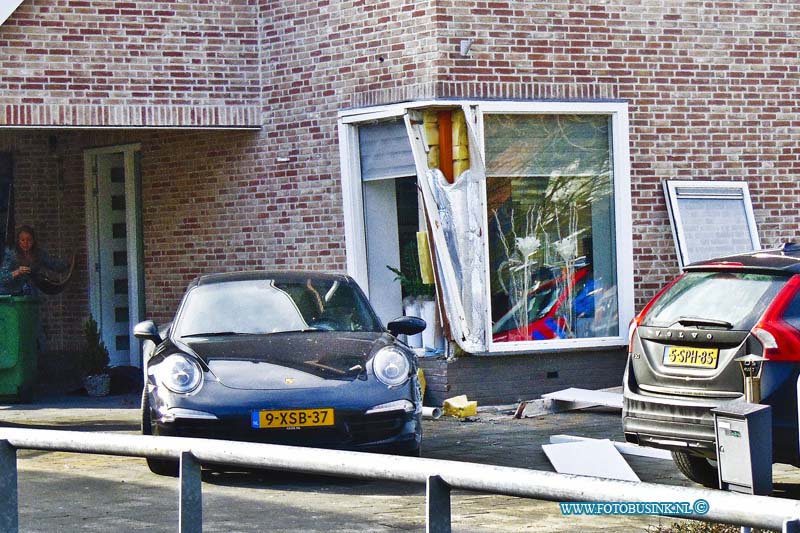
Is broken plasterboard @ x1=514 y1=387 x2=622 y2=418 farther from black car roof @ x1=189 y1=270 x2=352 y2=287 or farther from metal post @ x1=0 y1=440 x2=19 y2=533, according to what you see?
metal post @ x1=0 y1=440 x2=19 y2=533

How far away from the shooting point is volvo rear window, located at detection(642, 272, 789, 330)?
799 cm

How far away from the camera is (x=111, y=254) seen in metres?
17.5

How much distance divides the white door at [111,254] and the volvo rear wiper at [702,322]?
33.3 ft

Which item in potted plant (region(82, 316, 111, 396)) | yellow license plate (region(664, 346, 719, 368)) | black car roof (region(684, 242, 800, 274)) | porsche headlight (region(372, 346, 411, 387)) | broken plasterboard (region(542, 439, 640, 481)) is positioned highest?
black car roof (region(684, 242, 800, 274))

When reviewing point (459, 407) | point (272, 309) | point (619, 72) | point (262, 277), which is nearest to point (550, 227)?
point (619, 72)

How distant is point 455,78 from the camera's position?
1312cm

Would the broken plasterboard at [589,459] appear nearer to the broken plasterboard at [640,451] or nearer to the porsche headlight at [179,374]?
the broken plasterboard at [640,451]

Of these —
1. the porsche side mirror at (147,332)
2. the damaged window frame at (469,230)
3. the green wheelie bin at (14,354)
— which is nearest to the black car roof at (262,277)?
the porsche side mirror at (147,332)

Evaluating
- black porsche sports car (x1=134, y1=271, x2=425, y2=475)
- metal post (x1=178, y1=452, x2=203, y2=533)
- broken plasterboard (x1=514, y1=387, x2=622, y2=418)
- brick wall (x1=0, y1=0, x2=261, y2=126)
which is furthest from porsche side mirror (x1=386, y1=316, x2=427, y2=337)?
metal post (x1=178, y1=452, x2=203, y2=533)

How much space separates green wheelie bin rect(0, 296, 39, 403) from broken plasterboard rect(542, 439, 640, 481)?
6.89 meters

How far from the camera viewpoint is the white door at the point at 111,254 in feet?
56.7

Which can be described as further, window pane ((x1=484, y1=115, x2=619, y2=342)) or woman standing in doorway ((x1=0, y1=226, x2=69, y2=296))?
woman standing in doorway ((x1=0, y1=226, x2=69, y2=296))

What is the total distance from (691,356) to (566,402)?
484 centimetres

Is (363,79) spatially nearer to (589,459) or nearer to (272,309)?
(272,309)
